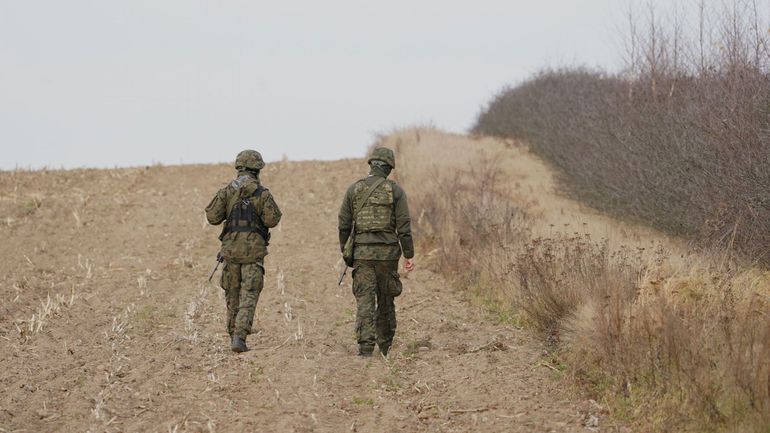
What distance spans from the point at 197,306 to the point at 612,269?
583 cm

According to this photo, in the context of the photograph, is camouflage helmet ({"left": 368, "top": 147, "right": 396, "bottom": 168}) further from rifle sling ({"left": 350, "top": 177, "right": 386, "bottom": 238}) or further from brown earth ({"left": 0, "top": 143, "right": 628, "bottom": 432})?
brown earth ({"left": 0, "top": 143, "right": 628, "bottom": 432})

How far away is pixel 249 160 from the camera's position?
9227 mm

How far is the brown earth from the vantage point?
7.11 m

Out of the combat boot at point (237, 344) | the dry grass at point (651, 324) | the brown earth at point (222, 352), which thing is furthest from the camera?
the combat boot at point (237, 344)

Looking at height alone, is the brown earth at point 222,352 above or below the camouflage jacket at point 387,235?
below

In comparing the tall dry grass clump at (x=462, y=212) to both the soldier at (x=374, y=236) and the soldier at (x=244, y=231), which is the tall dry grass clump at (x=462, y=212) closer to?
the soldier at (x=374, y=236)

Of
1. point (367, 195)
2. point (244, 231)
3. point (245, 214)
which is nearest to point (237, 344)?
point (244, 231)

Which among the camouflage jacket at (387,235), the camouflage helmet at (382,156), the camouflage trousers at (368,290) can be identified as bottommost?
the camouflage trousers at (368,290)

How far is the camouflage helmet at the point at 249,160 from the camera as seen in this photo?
9.22m

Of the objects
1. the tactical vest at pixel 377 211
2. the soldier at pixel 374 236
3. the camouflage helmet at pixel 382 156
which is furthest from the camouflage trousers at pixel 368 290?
the camouflage helmet at pixel 382 156

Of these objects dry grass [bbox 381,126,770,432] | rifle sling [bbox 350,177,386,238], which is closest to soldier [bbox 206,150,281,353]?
rifle sling [bbox 350,177,386,238]

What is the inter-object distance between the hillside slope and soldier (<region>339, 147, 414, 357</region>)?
50 cm

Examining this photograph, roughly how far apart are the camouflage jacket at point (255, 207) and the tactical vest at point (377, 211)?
92 centimetres

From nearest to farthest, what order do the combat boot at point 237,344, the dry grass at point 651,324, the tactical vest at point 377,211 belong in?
the dry grass at point 651,324 → the tactical vest at point 377,211 → the combat boot at point 237,344
